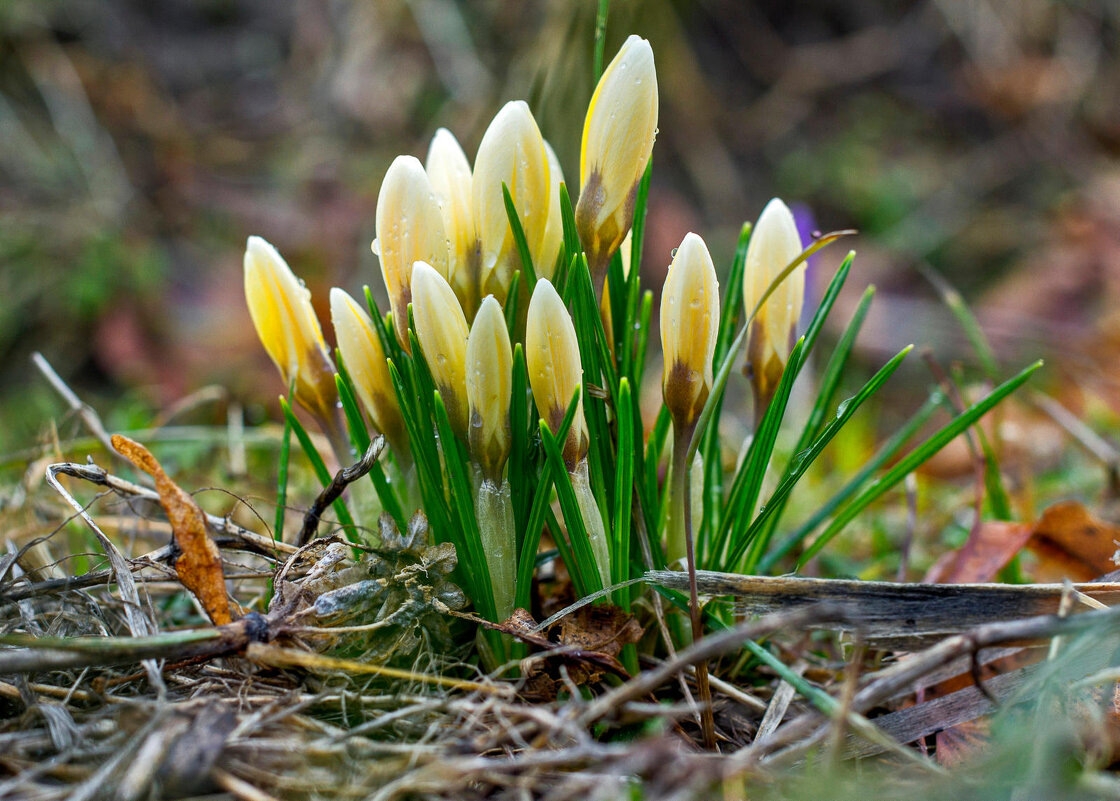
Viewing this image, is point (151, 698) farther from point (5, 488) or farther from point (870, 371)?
point (870, 371)

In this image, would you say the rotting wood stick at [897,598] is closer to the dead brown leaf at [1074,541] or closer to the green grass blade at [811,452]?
the green grass blade at [811,452]

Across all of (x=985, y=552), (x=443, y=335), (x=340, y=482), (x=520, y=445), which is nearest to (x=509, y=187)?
(x=443, y=335)

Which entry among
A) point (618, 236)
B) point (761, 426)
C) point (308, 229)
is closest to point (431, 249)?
point (618, 236)

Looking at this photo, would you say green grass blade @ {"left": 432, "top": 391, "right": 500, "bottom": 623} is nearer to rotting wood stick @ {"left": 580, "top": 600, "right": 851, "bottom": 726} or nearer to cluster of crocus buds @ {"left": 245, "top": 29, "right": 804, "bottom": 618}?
cluster of crocus buds @ {"left": 245, "top": 29, "right": 804, "bottom": 618}

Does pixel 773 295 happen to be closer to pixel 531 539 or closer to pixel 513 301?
pixel 513 301

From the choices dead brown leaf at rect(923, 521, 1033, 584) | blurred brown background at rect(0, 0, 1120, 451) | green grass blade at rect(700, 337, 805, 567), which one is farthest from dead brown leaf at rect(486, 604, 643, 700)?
blurred brown background at rect(0, 0, 1120, 451)
